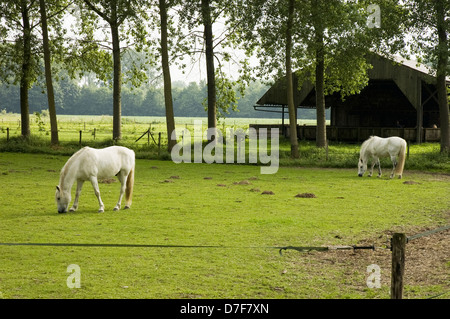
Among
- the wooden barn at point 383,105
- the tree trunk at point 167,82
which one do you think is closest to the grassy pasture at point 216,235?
the tree trunk at point 167,82

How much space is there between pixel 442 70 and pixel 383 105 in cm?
1676

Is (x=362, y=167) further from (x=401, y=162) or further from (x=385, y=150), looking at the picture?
(x=401, y=162)

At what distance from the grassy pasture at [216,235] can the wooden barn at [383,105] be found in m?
17.2

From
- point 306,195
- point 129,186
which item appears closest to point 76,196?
point 129,186

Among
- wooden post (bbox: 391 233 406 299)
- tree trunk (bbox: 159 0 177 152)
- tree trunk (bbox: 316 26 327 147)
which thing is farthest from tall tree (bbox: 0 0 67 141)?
wooden post (bbox: 391 233 406 299)

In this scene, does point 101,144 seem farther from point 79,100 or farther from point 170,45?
point 79,100

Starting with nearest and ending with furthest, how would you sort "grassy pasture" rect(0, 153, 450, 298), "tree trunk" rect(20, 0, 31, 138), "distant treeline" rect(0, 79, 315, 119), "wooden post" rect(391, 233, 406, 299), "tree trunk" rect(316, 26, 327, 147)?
"wooden post" rect(391, 233, 406, 299), "grassy pasture" rect(0, 153, 450, 298), "tree trunk" rect(316, 26, 327, 147), "tree trunk" rect(20, 0, 31, 138), "distant treeline" rect(0, 79, 315, 119)

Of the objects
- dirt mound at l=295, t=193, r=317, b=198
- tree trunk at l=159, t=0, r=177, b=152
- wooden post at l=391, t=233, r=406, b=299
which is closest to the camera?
wooden post at l=391, t=233, r=406, b=299

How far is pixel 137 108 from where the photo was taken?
136 meters

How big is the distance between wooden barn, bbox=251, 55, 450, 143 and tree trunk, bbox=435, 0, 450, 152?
5645mm

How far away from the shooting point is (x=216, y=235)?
448 inches

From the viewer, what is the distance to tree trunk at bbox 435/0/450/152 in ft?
93.3

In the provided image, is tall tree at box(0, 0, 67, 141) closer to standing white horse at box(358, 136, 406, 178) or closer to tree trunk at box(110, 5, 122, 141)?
tree trunk at box(110, 5, 122, 141)

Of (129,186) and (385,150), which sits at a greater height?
(385,150)
